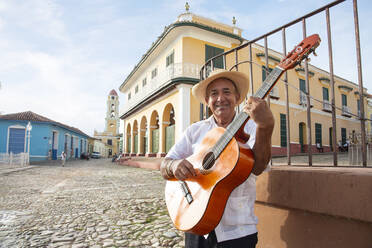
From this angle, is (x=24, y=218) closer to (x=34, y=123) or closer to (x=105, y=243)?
(x=105, y=243)

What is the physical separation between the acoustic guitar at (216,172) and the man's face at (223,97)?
0.60 ft

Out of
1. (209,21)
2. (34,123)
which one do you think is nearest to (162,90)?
(209,21)

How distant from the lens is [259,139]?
1.28 meters

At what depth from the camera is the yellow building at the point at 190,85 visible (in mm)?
11531

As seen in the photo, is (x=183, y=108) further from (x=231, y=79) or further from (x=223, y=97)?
(x=223, y=97)

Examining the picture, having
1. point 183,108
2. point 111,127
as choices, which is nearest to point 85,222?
point 183,108

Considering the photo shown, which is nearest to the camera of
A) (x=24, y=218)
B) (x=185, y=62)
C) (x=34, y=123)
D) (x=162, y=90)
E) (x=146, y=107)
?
(x=24, y=218)

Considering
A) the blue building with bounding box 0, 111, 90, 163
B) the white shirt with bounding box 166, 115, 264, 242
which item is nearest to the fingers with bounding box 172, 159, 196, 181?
the white shirt with bounding box 166, 115, 264, 242

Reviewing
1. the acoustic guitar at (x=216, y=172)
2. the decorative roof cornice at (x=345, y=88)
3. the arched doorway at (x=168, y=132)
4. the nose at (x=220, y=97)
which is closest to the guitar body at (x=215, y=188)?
the acoustic guitar at (x=216, y=172)

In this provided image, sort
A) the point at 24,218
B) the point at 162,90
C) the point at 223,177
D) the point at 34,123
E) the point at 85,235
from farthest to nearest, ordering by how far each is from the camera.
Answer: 1. the point at 34,123
2. the point at 162,90
3. the point at 24,218
4. the point at 85,235
5. the point at 223,177

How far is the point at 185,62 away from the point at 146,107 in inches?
209

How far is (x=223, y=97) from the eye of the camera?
1707 mm

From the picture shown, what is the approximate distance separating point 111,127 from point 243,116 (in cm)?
5261

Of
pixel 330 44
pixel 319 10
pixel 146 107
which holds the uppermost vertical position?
pixel 146 107
